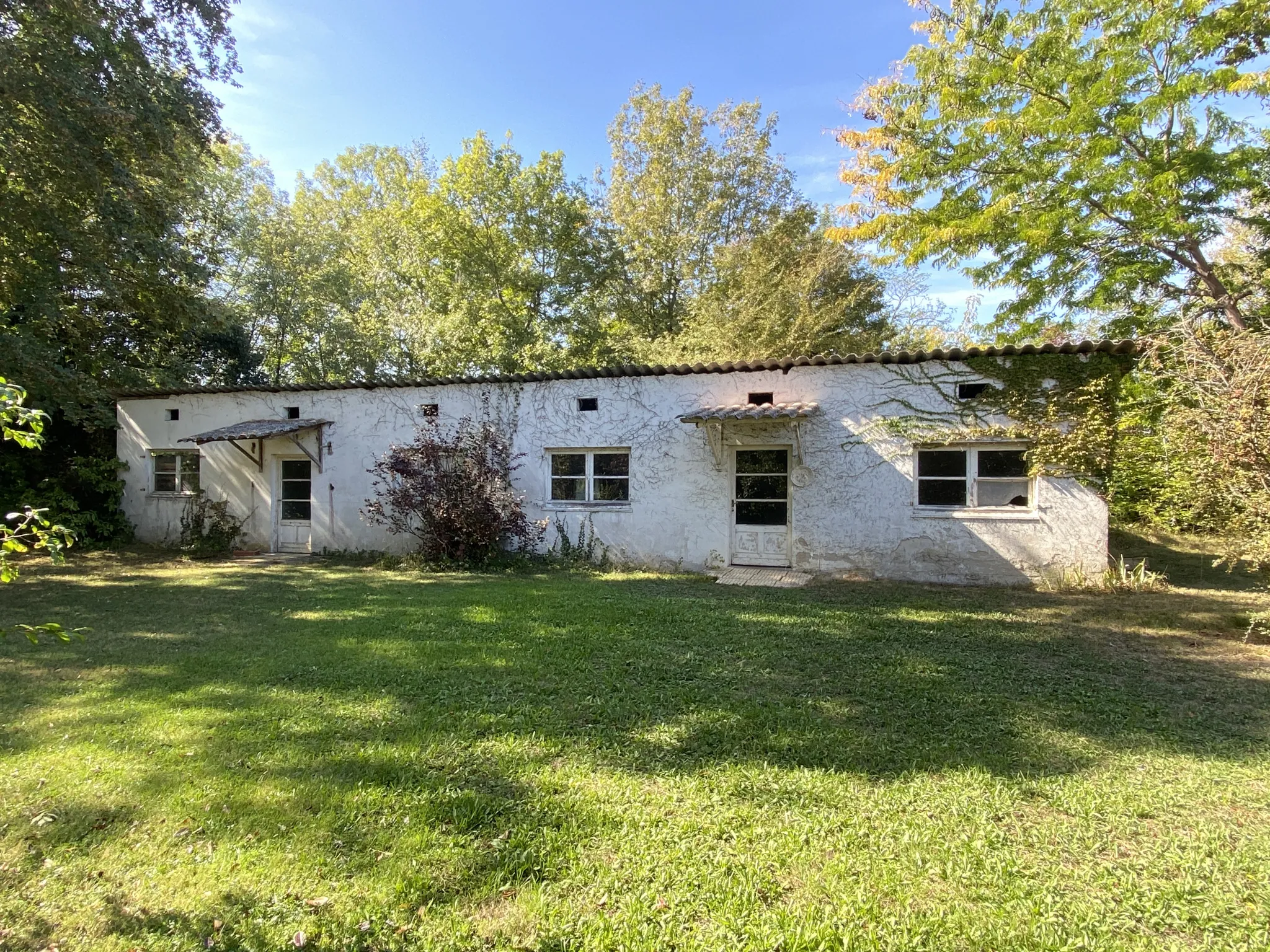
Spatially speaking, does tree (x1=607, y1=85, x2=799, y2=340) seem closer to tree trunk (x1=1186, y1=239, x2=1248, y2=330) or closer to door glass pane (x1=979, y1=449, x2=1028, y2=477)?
tree trunk (x1=1186, y1=239, x2=1248, y2=330)

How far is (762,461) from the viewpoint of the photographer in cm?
977

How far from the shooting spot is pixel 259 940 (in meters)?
2.06

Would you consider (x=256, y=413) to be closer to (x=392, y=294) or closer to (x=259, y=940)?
(x=259, y=940)

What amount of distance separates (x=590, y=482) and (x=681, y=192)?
15467 millimetres

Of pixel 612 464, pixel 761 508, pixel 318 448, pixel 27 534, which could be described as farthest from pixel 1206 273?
pixel 318 448

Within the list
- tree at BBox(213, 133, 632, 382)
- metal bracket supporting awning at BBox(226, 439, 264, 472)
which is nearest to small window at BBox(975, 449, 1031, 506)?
metal bracket supporting awning at BBox(226, 439, 264, 472)

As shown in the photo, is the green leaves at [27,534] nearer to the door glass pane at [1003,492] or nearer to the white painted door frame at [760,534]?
the white painted door frame at [760,534]

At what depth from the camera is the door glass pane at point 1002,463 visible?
28.2 feet

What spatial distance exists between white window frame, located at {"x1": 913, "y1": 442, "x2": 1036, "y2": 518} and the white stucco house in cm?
3

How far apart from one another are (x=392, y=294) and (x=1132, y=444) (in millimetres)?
24090

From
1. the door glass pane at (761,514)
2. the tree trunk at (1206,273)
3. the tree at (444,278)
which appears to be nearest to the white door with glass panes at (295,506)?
the door glass pane at (761,514)

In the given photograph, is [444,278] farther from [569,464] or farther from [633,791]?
[633,791]

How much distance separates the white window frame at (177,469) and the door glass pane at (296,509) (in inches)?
75.3

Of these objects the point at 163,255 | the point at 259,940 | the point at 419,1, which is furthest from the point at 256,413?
the point at 259,940
